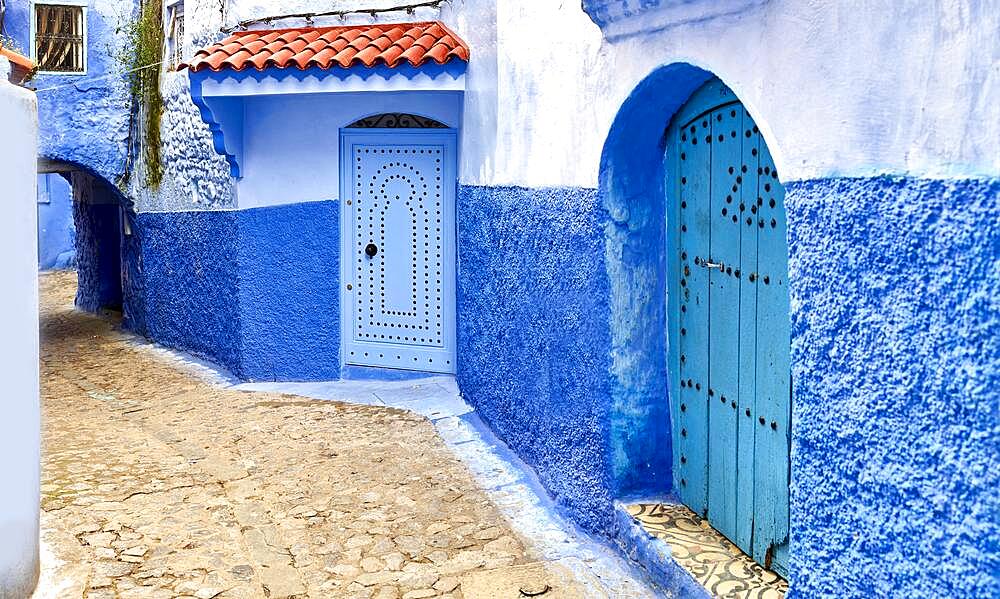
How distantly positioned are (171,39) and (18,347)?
821cm

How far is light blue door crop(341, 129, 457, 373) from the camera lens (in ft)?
29.5

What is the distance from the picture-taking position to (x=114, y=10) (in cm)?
1272

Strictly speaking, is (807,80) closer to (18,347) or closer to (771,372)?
(771,372)

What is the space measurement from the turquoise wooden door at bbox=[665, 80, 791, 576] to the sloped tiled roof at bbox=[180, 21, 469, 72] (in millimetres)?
3718

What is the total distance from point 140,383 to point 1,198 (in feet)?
19.9

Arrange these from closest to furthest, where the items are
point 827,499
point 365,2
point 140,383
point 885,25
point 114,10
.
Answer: point 885,25 → point 827,499 → point 365,2 → point 140,383 → point 114,10

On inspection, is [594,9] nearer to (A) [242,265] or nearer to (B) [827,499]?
(B) [827,499]

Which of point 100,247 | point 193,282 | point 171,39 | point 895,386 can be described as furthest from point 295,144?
point 100,247

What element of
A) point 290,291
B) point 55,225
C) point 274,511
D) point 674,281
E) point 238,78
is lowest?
point 274,511

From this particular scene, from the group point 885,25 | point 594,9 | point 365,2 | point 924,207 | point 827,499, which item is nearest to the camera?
point 924,207

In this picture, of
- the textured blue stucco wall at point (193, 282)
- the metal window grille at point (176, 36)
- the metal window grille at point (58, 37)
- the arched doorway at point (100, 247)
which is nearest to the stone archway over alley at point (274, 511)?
the textured blue stucco wall at point (193, 282)

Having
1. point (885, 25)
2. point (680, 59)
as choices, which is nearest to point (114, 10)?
point (680, 59)

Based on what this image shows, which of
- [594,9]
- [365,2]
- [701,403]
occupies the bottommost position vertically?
[701,403]

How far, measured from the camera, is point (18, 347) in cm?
426
